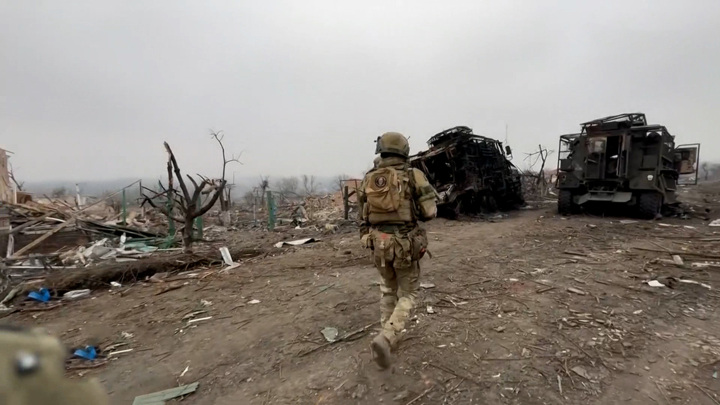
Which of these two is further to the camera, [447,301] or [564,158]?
[564,158]

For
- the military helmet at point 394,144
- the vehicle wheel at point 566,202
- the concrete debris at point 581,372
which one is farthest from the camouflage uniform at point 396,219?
the vehicle wheel at point 566,202

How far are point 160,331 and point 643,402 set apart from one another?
455 centimetres

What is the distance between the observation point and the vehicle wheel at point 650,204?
962 cm

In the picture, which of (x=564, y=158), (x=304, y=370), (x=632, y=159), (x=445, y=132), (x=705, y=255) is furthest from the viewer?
(x=445, y=132)

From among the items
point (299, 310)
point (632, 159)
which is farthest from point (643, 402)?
point (632, 159)

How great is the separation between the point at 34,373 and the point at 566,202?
12.6 meters

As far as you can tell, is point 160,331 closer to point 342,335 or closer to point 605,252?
point 342,335

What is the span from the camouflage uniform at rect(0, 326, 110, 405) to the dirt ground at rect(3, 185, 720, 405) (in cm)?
218

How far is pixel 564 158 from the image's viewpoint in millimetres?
11211

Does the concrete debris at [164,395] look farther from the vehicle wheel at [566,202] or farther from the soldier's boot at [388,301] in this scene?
the vehicle wheel at [566,202]

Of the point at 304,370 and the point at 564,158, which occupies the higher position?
the point at 564,158

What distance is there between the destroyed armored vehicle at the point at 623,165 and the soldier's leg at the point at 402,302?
9450 millimetres

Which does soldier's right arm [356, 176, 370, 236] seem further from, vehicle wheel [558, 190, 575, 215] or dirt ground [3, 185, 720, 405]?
vehicle wheel [558, 190, 575, 215]

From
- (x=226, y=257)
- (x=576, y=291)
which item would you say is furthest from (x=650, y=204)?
(x=226, y=257)
